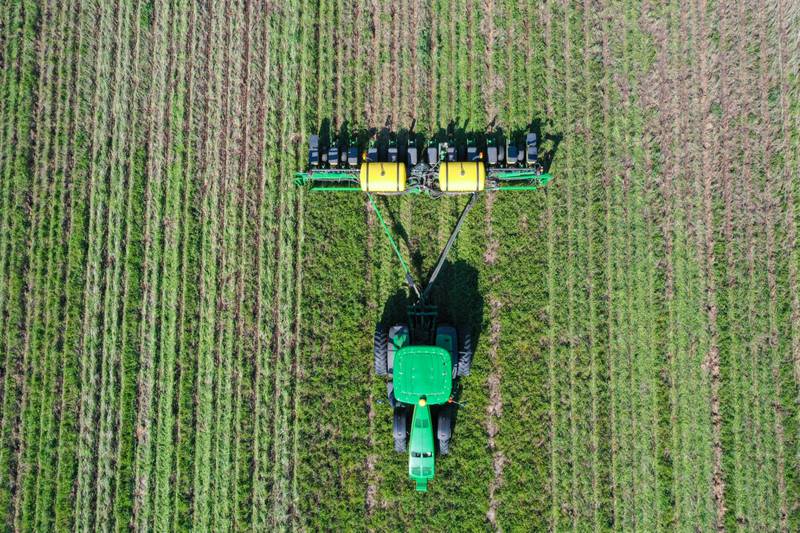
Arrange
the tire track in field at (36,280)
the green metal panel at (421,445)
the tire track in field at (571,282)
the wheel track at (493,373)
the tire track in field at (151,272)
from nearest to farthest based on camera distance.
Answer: the green metal panel at (421,445) → the tire track in field at (571,282) → the wheel track at (493,373) → the tire track in field at (151,272) → the tire track in field at (36,280)

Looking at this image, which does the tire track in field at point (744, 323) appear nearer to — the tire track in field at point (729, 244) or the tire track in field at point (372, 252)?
the tire track in field at point (729, 244)

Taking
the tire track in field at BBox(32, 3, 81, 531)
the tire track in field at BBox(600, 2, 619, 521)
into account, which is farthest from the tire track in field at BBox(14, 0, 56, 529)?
the tire track in field at BBox(600, 2, 619, 521)

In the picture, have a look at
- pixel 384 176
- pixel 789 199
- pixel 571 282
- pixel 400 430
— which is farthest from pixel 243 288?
pixel 789 199

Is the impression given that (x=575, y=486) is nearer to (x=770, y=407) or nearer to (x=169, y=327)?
(x=770, y=407)

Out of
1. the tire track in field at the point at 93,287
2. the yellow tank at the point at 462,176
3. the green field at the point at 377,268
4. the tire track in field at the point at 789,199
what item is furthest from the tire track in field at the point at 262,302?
the tire track in field at the point at 789,199

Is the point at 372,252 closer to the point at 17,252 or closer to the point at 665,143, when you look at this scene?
the point at 665,143
